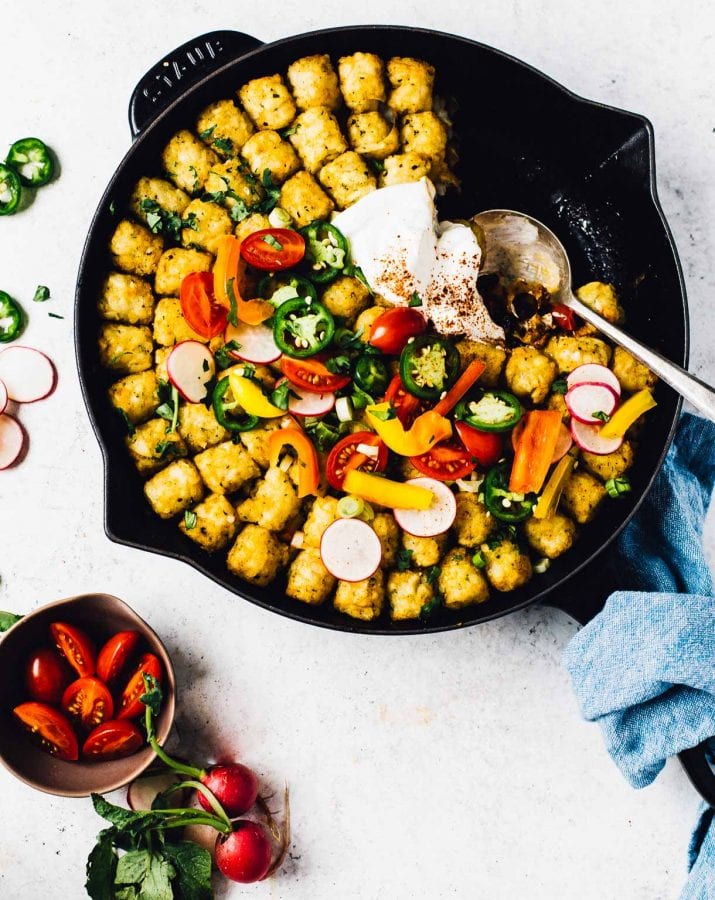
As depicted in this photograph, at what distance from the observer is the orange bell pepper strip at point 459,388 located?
3395 millimetres

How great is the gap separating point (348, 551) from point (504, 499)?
26.7 inches

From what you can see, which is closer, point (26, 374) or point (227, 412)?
point (227, 412)

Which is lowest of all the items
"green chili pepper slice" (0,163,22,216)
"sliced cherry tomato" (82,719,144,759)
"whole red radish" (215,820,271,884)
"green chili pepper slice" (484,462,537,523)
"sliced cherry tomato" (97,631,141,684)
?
"whole red radish" (215,820,271,884)

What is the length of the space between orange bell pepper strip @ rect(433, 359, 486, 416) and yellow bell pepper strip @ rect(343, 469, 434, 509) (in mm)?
338

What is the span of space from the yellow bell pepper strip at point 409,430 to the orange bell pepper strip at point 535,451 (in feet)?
0.99

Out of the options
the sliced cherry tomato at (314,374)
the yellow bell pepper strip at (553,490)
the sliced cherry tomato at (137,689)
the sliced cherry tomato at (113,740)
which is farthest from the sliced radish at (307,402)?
the sliced cherry tomato at (113,740)

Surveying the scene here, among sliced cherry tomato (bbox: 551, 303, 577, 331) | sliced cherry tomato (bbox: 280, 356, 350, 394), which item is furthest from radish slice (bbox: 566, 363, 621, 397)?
sliced cherry tomato (bbox: 280, 356, 350, 394)

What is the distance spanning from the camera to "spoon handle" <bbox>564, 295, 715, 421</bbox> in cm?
305

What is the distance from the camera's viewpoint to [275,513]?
3395mm

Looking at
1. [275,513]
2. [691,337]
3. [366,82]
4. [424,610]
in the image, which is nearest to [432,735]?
[424,610]

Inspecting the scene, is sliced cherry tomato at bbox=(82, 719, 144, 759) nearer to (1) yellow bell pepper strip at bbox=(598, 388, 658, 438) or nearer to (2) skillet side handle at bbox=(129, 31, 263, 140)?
(1) yellow bell pepper strip at bbox=(598, 388, 658, 438)

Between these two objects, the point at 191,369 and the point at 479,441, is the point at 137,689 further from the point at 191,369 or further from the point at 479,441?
the point at 479,441

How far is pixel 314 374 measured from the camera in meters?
3.42

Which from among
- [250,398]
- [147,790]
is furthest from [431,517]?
[147,790]
